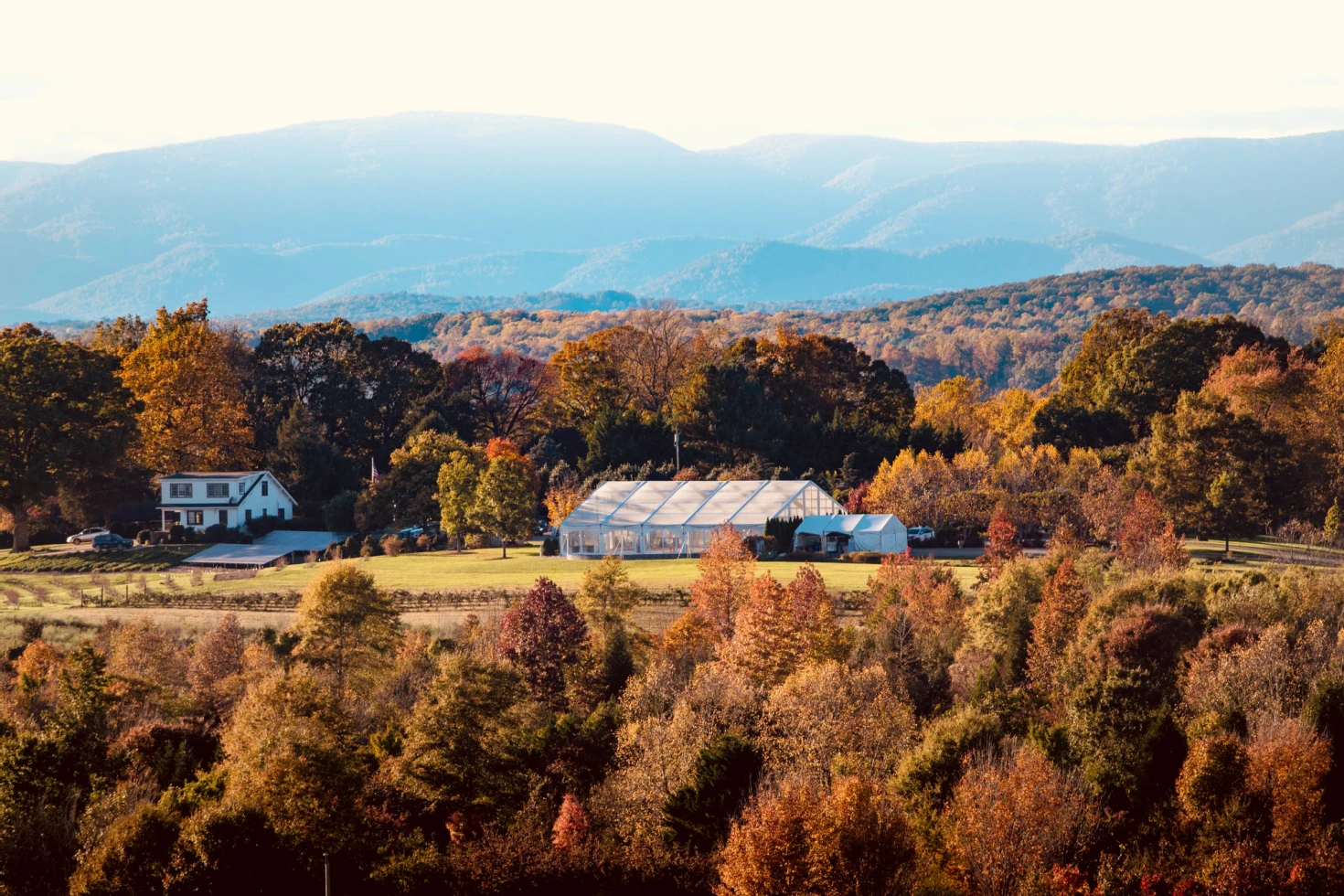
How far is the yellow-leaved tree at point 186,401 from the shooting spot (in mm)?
85938

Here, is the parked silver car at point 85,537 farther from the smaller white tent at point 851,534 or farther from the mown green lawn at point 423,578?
the smaller white tent at point 851,534

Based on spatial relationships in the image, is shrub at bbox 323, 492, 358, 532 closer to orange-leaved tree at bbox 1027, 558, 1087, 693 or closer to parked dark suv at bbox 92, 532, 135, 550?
parked dark suv at bbox 92, 532, 135, 550

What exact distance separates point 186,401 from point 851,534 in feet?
146

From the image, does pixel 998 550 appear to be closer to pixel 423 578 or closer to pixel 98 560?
pixel 423 578

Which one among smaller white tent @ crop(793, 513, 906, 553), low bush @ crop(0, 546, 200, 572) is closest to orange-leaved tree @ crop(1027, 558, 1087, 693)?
smaller white tent @ crop(793, 513, 906, 553)

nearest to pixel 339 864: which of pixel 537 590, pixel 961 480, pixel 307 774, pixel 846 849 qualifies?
pixel 307 774

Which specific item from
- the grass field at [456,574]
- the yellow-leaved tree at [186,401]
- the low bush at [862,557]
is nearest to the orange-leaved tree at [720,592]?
the grass field at [456,574]

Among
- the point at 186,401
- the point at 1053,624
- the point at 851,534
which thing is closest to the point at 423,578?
the point at 851,534

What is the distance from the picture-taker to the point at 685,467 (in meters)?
87.8

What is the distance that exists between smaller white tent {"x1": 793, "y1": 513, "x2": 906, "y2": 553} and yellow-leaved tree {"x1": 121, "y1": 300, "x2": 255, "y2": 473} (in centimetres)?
3856

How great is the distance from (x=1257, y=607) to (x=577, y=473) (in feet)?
161

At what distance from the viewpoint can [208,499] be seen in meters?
→ 80.9

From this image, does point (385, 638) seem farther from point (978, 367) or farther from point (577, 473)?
point (978, 367)

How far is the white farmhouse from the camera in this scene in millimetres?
80688
